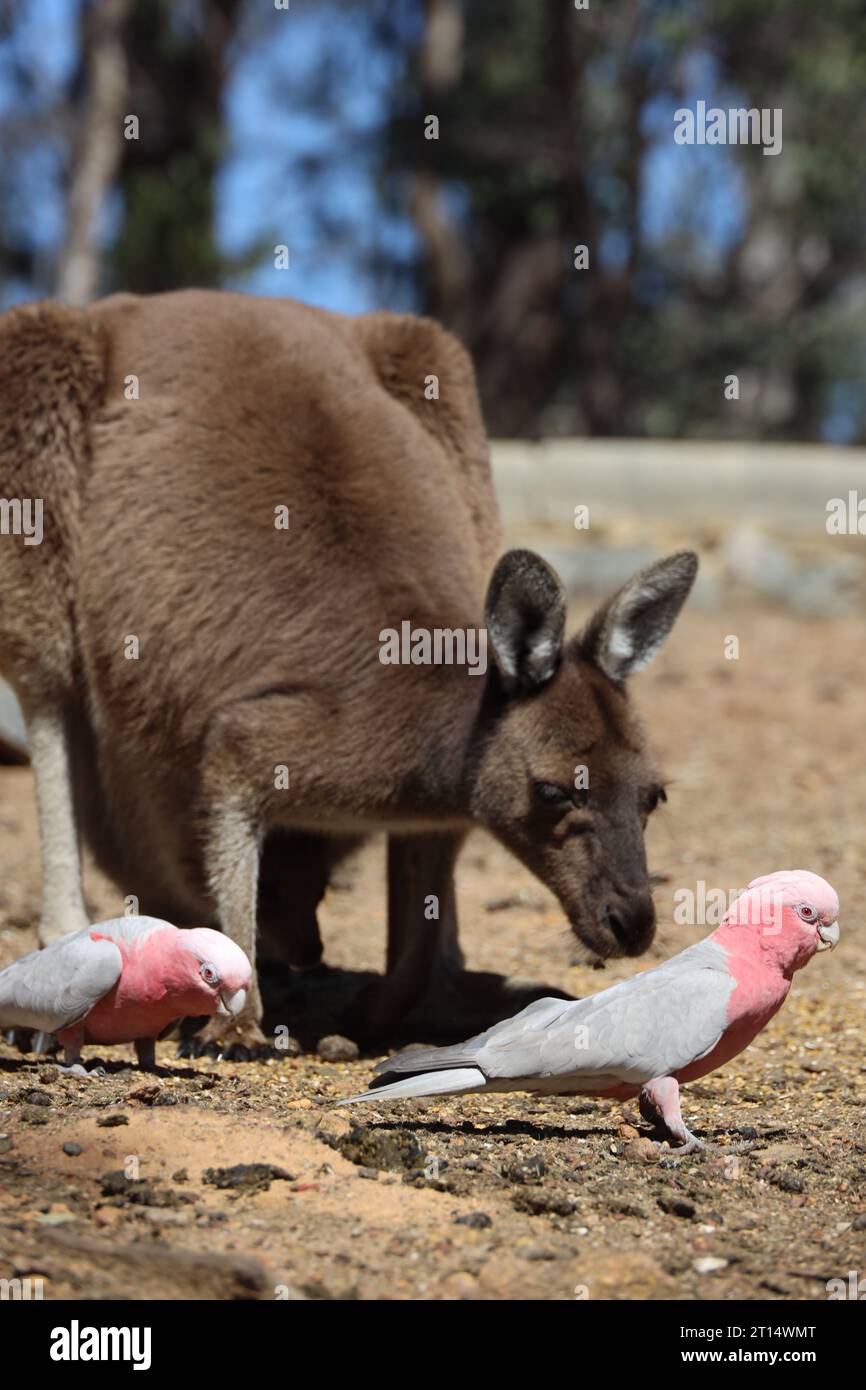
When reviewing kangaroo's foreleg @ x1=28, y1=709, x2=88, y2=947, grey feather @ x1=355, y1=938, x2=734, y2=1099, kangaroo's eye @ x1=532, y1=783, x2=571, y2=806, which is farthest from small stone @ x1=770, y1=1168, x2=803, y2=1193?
kangaroo's foreleg @ x1=28, y1=709, x2=88, y2=947

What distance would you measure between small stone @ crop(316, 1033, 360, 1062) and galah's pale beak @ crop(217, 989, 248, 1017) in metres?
0.78

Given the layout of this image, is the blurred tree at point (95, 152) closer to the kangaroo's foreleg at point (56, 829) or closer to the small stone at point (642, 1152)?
the kangaroo's foreleg at point (56, 829)

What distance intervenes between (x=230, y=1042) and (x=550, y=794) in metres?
1.17

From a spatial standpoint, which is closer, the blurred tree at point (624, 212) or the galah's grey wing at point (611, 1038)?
the galah's grey wing at point (611, 1038)

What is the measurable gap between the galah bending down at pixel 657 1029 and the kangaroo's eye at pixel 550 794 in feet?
2.32

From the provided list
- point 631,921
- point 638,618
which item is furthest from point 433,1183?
point 638,618

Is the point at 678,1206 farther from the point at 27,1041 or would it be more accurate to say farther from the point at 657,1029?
the point at 27,1041

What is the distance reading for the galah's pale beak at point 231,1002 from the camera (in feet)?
14.6

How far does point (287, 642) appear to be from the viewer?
17.3ft

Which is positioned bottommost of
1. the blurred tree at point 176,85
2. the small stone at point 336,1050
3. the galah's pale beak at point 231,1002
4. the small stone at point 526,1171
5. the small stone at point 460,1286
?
the small stone at point 460,1286

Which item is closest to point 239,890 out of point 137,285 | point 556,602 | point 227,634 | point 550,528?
point 227,634

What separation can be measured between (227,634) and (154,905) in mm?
1146

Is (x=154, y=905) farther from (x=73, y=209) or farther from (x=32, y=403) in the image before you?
(x=73, y=209)

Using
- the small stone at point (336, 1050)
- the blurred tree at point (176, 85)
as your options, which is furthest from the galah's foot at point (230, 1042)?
the blurred tree at point (176, 85)
